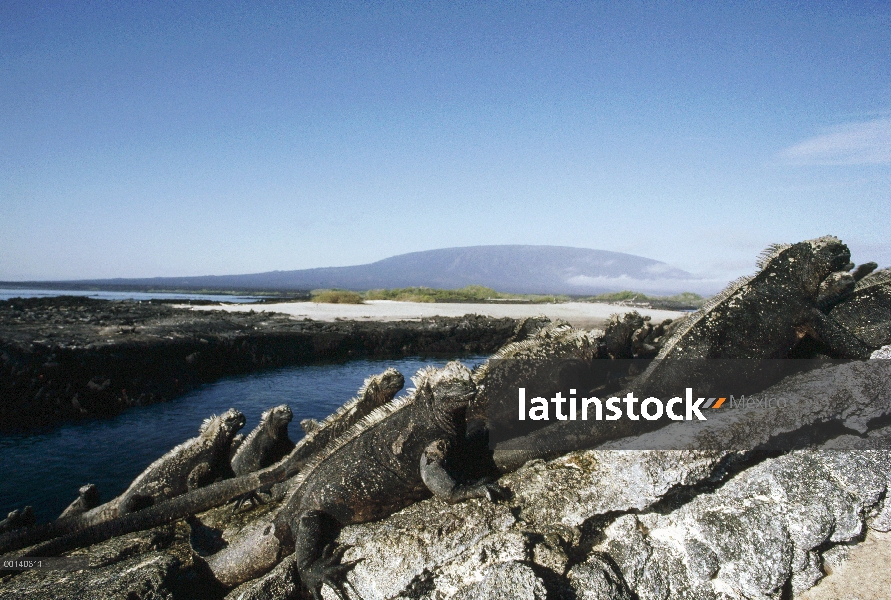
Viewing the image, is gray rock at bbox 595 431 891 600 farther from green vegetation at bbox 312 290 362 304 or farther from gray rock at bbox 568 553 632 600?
green vegetation at bbox 312 290 362 304

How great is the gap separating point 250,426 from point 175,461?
680cm

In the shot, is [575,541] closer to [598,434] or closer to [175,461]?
[598,434]

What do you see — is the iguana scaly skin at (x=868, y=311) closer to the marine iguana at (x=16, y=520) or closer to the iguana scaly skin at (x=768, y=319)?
the iguana scaly skin at (x=768, y=319)

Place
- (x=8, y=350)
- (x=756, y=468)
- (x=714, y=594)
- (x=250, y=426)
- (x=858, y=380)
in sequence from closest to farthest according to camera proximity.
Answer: (x=714, y=594), (x=756, y=468), (x=858, y=380), (x=250, y=426), (x=8, y=350)

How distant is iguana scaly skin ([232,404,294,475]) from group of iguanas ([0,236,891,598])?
0.05 feet

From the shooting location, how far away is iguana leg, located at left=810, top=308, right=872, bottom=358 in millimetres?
4828

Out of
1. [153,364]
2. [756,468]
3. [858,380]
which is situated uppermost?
[858,380]

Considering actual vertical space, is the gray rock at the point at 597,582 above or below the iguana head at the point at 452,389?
below

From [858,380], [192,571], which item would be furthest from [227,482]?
[858,380]

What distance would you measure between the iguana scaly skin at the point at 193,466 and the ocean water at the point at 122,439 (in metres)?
3.93

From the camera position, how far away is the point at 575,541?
337cm

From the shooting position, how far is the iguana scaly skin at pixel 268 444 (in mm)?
5547

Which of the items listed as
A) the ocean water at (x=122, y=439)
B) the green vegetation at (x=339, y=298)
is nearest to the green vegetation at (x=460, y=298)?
the green vegetation at (x=339, y=298)

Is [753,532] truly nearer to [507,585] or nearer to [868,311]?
[507,585]
